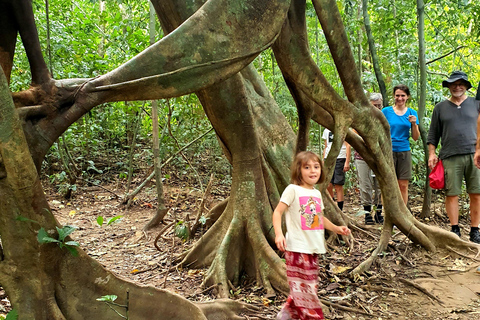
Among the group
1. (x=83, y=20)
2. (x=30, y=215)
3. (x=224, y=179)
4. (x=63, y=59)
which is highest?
(x=83, y=20)

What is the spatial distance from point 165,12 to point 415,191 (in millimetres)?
6275

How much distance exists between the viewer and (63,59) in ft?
25.5

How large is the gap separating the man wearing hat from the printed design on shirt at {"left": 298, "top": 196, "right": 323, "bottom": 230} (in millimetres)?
3011

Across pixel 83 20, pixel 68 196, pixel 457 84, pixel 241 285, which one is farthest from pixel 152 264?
pixel 83 20

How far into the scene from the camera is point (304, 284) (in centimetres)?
267

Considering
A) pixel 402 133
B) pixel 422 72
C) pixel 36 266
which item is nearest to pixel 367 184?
pixel 402 133

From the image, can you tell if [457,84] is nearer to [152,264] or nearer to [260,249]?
[260,249]

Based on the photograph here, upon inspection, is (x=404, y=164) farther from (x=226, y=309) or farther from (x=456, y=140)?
(x=226, y=309)

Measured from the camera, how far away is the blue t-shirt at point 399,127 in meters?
5.44

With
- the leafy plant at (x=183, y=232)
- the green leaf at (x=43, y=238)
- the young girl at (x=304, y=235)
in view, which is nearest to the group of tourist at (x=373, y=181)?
the young girl at (x=304, y=235)

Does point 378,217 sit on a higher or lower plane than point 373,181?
lower

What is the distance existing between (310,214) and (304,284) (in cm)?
50

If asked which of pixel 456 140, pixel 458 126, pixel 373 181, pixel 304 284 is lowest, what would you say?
pixel 304 284

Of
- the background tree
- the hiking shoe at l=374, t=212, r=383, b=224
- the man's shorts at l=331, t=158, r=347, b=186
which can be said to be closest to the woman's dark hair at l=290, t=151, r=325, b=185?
the background tree
